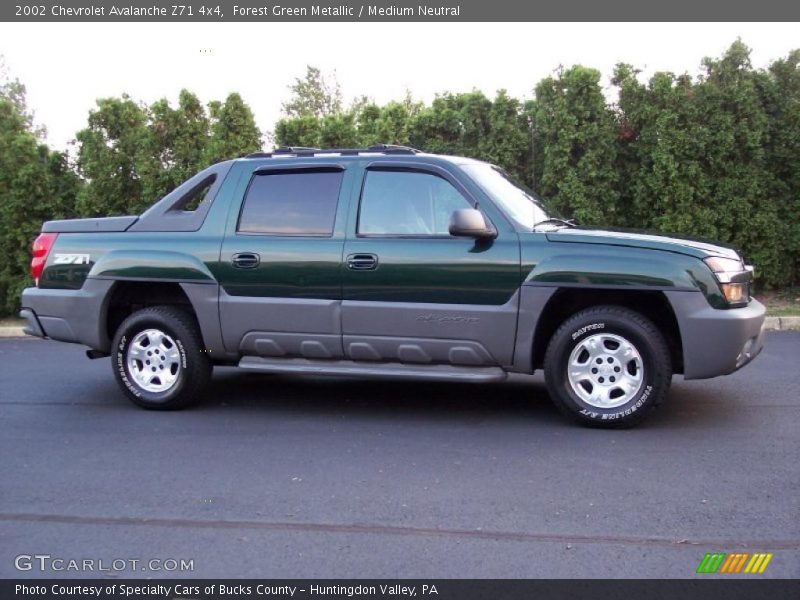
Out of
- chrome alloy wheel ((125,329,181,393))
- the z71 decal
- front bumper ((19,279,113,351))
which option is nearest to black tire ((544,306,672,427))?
chrome alloy wheel ((125,329,181,393))

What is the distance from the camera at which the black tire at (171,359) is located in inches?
246

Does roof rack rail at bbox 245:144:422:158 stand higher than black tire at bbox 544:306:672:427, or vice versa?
roof rack rail at bbox 245:144:422:158

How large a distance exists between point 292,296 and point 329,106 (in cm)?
3412

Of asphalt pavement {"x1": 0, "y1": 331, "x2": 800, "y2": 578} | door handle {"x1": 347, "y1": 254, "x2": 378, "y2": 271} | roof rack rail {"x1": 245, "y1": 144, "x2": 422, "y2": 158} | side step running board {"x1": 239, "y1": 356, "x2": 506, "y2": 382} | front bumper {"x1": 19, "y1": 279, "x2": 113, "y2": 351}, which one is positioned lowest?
asphalt pavement {"x1": 0, "y1": 331, "x2": 800, "y2": 578}

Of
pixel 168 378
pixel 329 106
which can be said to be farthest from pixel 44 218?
pixel 329 106

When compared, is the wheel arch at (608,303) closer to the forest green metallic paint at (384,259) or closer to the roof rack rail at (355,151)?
the forest green metallic paint at (384,259)

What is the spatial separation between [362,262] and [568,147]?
267 inches

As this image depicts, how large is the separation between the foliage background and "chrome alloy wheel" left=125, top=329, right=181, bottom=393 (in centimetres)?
652

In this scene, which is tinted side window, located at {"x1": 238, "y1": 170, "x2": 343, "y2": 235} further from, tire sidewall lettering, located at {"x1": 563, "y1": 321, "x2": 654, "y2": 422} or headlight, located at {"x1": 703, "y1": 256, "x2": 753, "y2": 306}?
headlight, located at {"x1": 703, "y1": 256, "x2": 753, "y2": 306}

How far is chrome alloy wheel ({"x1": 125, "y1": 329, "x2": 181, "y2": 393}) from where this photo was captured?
6.34 m

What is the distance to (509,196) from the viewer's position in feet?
19.9

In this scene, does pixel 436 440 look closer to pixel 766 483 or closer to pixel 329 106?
pixel 766 483

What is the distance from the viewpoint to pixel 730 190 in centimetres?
1131
